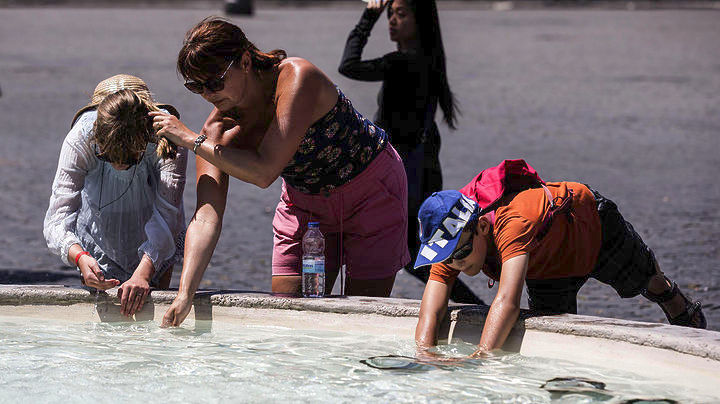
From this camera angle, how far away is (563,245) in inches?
157

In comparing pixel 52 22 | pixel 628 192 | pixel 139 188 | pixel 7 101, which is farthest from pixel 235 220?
pixel 52 22

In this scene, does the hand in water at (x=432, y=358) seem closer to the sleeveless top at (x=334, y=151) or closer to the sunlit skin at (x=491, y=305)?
the sunlit skin at (x=491, y=305)

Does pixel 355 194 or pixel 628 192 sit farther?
pixel 628 192

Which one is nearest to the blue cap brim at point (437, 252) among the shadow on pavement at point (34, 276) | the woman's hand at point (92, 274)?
the woman's hand at point (92, 274)

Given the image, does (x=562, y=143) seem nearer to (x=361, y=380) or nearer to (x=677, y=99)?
(x=677, y=99)

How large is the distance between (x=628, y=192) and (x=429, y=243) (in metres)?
6.00

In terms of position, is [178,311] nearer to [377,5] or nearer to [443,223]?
[443,223]

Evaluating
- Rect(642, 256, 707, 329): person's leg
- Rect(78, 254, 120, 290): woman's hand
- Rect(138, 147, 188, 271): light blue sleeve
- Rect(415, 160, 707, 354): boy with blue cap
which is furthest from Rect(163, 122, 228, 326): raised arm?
Rect(642, 256, 707, 329): person's leg

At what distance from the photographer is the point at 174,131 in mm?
3865

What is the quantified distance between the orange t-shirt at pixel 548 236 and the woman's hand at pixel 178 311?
0.92 meters

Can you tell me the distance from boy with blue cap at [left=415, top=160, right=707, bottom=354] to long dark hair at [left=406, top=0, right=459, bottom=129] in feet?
5.12

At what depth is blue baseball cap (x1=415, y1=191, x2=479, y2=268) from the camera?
12.0ft

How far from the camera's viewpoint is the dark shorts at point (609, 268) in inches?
163

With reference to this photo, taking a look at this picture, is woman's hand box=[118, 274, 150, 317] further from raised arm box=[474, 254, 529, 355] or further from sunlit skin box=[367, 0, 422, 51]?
sunlit skin box=[367, 0, 422, 51]
